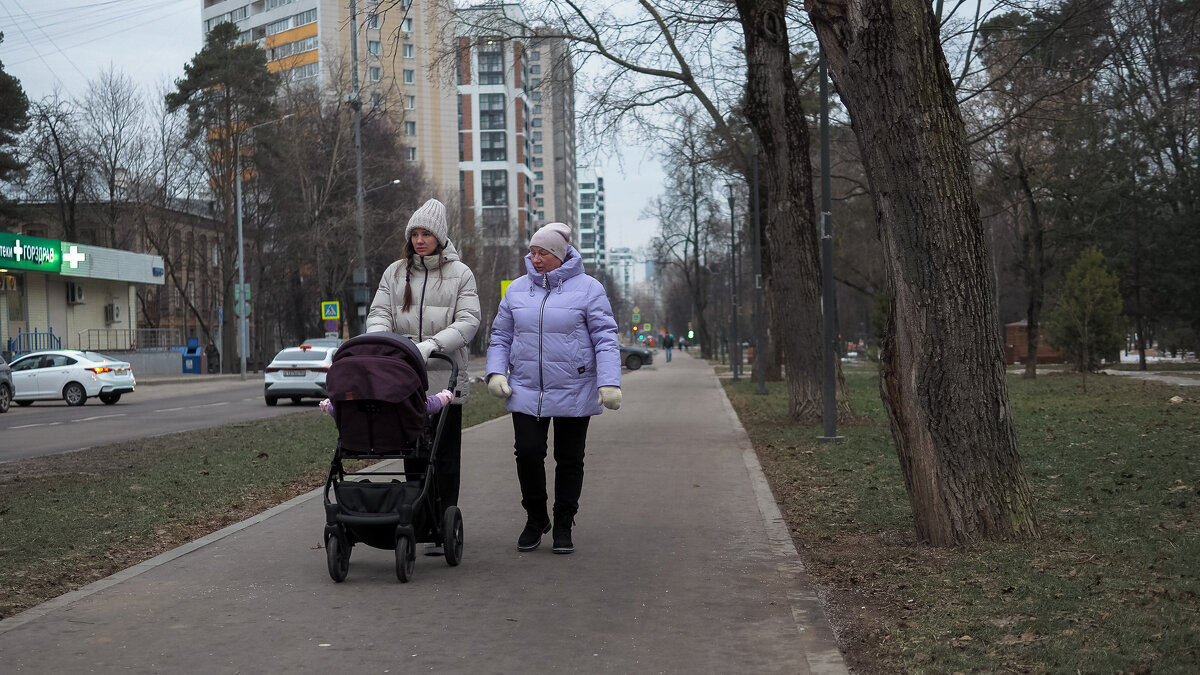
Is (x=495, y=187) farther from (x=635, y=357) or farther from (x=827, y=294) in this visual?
(x=827, y=294)

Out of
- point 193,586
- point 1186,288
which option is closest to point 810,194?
point 193,586

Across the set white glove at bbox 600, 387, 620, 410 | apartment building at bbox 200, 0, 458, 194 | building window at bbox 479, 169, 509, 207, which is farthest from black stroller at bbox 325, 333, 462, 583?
building window at bbox 479, 169, 509, 207

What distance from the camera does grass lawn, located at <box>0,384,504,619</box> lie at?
24.0 ft

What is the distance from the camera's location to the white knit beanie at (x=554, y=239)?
7.30 metres

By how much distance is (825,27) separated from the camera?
24.7ft

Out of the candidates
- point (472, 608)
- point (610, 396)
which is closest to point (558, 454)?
point (610, 396)

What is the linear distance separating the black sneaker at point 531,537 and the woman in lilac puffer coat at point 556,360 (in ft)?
0.50

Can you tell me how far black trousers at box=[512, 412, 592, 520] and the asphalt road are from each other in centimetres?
997

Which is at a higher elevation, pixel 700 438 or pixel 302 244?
pixel 302 244

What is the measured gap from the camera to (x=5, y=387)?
27000mm

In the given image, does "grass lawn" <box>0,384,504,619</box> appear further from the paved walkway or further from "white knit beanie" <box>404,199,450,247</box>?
"white knit beanie" <box>404,199,450,247</box>

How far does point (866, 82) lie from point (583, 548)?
3.22m

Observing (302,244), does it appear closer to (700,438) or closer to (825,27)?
(700,438)

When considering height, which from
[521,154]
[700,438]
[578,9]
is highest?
[521,154]
